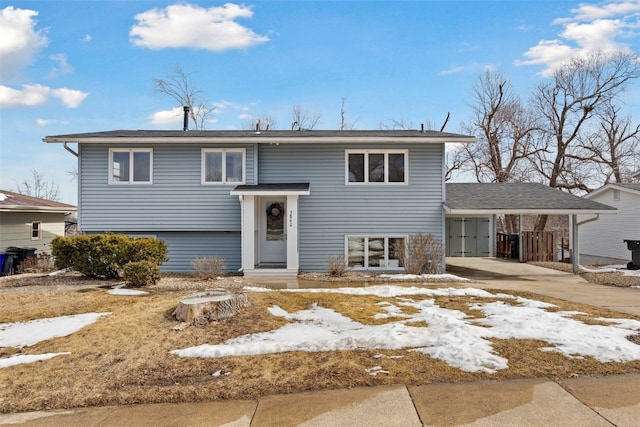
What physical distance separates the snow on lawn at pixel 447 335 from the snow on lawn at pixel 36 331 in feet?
5.66

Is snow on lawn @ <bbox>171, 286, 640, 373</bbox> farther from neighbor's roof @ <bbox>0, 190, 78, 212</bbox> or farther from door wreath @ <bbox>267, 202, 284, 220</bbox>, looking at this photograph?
neighbor's roof @ <bbox>0, 190, 78, 212</bbox>

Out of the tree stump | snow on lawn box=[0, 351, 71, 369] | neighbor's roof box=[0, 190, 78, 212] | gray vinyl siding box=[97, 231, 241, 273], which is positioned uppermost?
neighbor's roof box=[0, 190, 78, 212]

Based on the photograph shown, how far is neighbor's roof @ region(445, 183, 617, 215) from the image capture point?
1236 centimetres

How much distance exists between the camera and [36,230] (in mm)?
18750

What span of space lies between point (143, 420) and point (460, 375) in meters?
2.84

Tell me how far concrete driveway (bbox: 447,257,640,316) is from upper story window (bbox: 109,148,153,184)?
1043cm

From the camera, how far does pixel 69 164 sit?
89.9 feet

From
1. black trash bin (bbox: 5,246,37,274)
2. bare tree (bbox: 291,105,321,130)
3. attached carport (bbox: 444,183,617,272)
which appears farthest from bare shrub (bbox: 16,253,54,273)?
bare tree (bbox: 291,105,321,130)

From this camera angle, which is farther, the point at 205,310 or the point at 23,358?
the point at 205,310

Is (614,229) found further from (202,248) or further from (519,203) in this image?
(202,248)

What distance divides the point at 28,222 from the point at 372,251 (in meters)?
15.4

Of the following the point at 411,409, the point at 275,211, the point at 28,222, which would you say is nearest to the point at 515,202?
the point at 275,211

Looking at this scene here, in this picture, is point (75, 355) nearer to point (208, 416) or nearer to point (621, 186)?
point (208, 416)

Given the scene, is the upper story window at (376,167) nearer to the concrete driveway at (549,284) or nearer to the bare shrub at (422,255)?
the bare shrub at (422,255)
